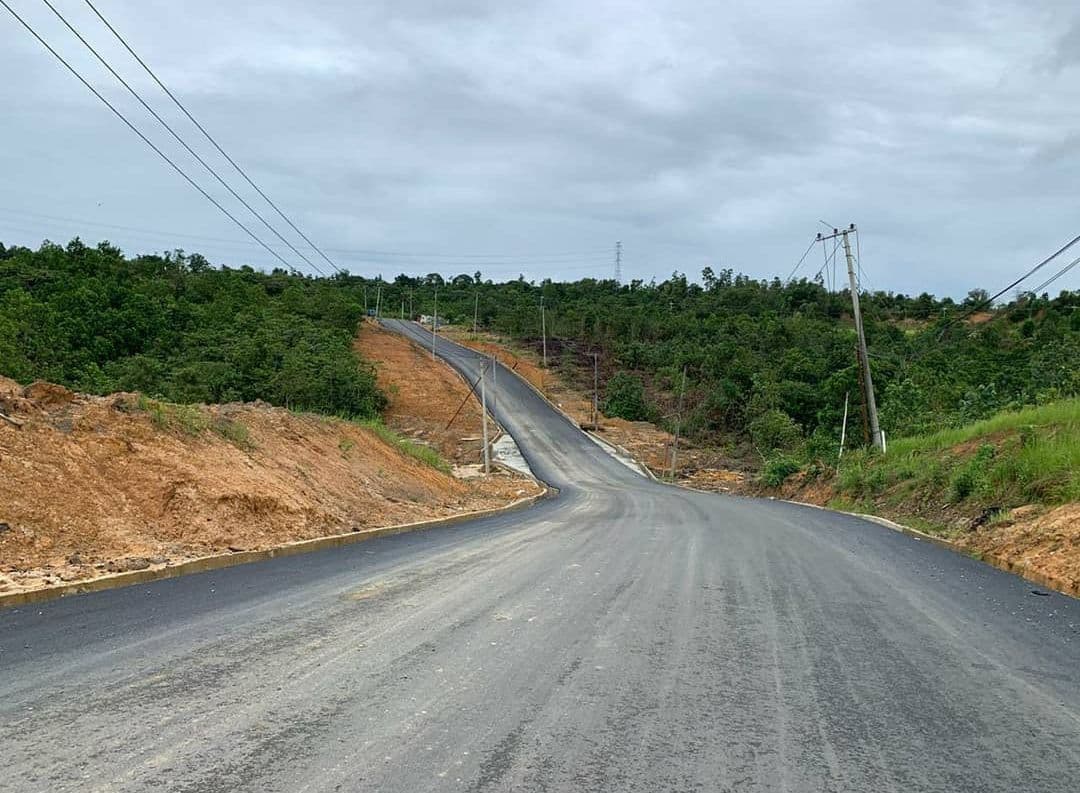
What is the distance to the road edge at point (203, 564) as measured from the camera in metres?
8.35

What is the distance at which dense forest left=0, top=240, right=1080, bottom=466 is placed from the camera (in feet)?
134

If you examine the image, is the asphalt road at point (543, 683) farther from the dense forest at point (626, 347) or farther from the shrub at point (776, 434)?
the shrub at point (776, 434)

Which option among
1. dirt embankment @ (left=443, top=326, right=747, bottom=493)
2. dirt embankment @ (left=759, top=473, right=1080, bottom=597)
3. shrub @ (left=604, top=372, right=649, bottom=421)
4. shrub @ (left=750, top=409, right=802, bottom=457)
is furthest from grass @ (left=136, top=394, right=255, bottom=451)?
shrub @ (left=604, top=372, right=649, bottom=421)

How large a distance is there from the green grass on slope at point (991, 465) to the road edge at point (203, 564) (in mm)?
11681

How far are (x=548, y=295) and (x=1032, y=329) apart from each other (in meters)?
68.9

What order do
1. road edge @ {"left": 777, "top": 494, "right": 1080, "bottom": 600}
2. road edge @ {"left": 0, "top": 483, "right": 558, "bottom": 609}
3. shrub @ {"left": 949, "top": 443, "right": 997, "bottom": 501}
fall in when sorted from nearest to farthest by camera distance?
road edge @ {"left": 0, "top": 483, "right": 558, "bottom": 609}, road edge @ {"left": 777, "top": 494, "right": 1080, "bottom": 600}, shrub @ {"left": 949, "top": 443, "right": 997, "bottom": 501}

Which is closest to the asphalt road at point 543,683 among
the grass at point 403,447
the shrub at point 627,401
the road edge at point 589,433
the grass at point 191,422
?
the grass at point 191,422

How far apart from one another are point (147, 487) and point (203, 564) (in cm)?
265

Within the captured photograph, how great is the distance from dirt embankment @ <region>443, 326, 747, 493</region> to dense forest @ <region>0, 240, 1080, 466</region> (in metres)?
2.30

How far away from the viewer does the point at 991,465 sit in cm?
1869


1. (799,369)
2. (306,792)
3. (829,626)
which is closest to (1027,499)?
(829,626)

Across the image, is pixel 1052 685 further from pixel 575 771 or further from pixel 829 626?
pixel 575 771

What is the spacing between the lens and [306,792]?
151 inches

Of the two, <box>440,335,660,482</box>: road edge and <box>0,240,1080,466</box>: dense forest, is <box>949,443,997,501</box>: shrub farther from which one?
<box>440,335,660,482</box>: road edge
